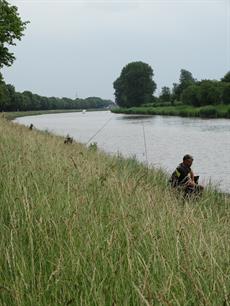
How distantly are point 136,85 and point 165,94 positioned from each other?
650 inches

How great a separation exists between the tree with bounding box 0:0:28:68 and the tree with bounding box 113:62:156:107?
105 metres

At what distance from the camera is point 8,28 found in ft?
92.9

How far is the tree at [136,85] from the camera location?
445 ft

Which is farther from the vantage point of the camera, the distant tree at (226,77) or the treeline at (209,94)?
the distant tree at (226,77)

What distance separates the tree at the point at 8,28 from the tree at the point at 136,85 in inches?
4147

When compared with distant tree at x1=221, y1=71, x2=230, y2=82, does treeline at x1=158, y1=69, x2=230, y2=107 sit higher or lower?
lower

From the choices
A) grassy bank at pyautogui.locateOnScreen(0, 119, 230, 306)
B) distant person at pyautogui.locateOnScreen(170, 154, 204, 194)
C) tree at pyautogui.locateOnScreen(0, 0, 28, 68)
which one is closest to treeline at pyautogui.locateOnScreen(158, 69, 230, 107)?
tree at pyautogui.locateOnScreen(0, 0, 28, 68)

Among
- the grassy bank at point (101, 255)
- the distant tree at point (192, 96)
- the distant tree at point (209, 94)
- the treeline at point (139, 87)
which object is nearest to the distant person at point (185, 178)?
the grassy bank at point (101, 255)

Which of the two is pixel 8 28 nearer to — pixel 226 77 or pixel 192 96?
pixel 192 96

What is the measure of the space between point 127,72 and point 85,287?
139m

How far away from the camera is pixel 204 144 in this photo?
30.5 meters

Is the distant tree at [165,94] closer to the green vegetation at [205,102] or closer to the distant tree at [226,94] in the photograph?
the green vegetation at [205,102]

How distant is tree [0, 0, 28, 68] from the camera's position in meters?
28.5

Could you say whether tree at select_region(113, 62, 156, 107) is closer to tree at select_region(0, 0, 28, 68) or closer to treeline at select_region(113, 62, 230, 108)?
treeline at select_region(113, 62, 230, 108)
